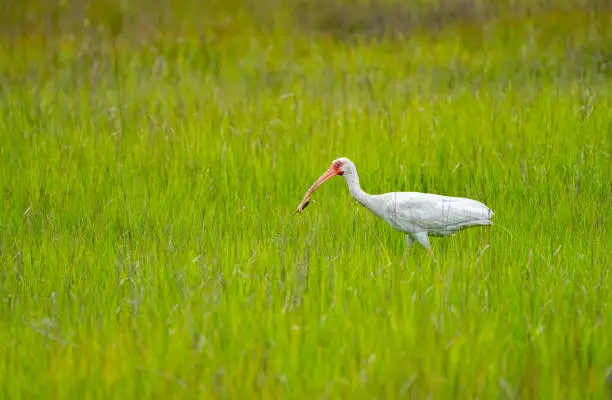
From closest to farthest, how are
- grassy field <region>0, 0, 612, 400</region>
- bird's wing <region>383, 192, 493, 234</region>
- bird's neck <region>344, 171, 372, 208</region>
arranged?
grassy field <region>0, 0, 612, 400</region>
bird's wing <region>383, 192, 493, 234</region>
bird's neck <region>344, 171, 372, 208</region>

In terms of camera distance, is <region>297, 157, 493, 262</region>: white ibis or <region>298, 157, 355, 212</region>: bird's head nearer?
<region>297, 157, 493, 262</region>: white ibis

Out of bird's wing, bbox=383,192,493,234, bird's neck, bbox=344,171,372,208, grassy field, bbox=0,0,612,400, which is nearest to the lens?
grassy field, bbox=0,0,612,400

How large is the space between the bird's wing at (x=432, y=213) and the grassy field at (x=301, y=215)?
18cm

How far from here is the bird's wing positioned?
20.5ft

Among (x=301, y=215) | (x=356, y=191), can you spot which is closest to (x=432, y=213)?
(x=356, y=191)

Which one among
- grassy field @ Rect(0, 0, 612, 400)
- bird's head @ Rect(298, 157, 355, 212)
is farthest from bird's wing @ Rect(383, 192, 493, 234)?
bird's head @ Rect(298, 157, 355, 212)

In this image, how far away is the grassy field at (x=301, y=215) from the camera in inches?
169

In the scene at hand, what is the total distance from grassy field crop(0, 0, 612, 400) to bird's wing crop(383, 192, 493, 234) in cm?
18

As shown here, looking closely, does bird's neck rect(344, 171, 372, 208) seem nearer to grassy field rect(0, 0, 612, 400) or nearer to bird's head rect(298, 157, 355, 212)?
bird's head rect(298, 157, 355, 212)

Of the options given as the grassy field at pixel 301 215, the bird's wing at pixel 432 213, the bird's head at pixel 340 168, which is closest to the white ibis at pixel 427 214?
the bird's wing at pixel 432 213

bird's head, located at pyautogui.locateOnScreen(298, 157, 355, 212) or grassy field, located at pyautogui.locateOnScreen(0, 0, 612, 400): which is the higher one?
bird's head, located at pyautogui.locateOnScreen(298, 157, 355, 212)

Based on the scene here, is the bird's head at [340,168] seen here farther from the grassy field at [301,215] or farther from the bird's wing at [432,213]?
the bird's wing at [432,213]

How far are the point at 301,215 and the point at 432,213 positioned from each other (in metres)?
1.07

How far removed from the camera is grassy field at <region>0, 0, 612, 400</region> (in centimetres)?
429
